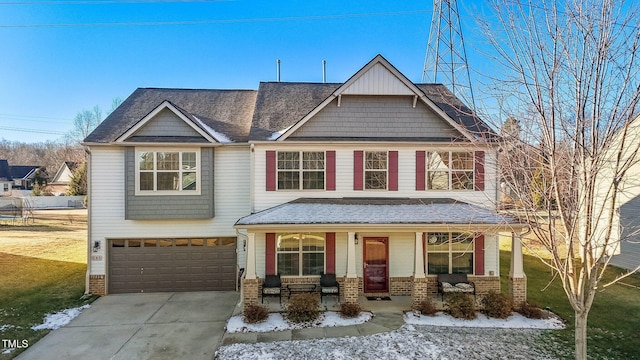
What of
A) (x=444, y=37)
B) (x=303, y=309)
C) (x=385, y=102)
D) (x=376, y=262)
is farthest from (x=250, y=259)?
(x=444, y=37)

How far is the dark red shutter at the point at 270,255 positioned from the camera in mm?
10961

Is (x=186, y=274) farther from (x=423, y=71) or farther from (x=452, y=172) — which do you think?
(x=423, y=71)

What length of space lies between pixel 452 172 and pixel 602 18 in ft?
23.5

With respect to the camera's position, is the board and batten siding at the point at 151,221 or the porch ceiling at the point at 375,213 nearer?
the porch ceiling at the point at 375,213

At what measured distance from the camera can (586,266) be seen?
17.1 feet

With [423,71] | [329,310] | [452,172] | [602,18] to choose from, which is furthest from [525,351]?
[423,71]

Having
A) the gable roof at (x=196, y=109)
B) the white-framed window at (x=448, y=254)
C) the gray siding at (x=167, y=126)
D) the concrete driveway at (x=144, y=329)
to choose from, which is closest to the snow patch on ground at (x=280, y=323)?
the concrete driveway at (x=144, y=329)

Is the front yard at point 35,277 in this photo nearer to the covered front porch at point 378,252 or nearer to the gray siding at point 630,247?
the covered front porch at point 378,252

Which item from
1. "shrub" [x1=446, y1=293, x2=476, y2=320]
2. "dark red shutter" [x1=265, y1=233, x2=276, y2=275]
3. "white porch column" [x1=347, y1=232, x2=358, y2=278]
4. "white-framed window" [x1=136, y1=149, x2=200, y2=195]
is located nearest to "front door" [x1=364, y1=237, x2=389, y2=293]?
"white porch column" [x1=347, y1=232, x2=358, y2=278]

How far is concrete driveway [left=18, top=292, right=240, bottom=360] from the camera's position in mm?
7566

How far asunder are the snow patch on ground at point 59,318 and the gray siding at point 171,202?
315 cm

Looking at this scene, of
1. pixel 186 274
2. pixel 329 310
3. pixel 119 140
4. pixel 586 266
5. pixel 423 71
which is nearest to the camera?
pixel 586 266

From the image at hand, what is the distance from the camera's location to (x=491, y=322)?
354 inches

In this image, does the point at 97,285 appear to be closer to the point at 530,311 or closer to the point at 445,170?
the point at 445,170
